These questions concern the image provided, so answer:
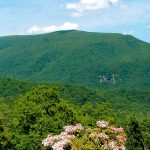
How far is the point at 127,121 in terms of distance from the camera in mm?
123000

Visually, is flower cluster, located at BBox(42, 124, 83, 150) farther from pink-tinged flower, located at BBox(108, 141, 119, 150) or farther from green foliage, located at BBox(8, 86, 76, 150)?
green foliage, located at BBox(8, 86, 76, 150)

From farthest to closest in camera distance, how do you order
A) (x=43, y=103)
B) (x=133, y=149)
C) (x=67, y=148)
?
1. (x=133, y=149)
2. (x=43, y=103)
3. (x=67, y=148)

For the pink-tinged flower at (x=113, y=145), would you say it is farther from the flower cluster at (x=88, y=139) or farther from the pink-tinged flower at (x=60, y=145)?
the pink-tinged flower at (x=60, y=145)

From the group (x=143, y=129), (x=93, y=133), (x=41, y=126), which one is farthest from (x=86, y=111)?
(x=93, y=133)

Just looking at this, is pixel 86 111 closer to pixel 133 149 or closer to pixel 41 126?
pixel 41 126

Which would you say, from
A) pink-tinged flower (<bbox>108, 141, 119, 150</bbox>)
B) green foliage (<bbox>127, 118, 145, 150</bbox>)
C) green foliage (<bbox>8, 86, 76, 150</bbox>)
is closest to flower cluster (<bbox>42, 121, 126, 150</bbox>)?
pink-tinged flower (<bbox>108, 141, 119, 150</bbox>)

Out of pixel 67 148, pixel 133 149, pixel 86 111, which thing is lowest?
pixel 133 149

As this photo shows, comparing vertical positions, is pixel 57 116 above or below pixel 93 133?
below

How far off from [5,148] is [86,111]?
96.0ft

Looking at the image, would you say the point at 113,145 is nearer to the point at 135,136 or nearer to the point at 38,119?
the point at 38,119

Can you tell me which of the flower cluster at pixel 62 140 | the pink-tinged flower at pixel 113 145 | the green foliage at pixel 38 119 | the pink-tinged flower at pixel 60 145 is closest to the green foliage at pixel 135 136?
the green foliage at pixel 38 119

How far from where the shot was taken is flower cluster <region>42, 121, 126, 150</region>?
27.4m

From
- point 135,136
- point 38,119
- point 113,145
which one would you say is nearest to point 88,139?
point 113,145

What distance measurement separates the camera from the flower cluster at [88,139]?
27.4 m
